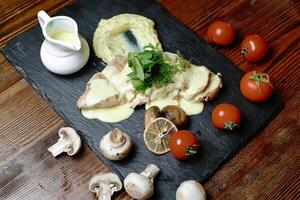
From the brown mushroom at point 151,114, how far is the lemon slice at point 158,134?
5 centimetres

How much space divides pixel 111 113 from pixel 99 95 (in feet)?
0.37

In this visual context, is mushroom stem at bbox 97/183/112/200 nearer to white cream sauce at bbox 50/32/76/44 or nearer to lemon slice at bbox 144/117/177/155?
lemon slice at bbox 144/117/177/155

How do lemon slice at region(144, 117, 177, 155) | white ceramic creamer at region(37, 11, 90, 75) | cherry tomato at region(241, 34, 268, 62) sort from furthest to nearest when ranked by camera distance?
cherry tomato at region(241, 34, 268, 62), white ceramic creamer at region(37, 11, 90, 75), lemon slice at region(144, 117, 177, 155)

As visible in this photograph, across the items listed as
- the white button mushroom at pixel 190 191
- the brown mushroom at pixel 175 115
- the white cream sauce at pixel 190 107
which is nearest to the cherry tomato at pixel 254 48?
the white cream sauce at pixel 190 107

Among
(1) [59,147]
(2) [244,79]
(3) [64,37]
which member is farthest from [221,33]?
(1) [59,147]

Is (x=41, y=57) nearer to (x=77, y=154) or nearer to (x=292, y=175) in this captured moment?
(x=77, y=154)

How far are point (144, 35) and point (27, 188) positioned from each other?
98 cm

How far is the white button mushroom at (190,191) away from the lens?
2.10 m

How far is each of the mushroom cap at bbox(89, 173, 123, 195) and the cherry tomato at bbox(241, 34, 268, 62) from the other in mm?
957

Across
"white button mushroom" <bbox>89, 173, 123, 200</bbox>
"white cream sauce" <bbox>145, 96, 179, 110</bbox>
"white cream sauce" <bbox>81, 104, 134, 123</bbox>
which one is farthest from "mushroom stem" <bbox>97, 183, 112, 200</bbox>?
"white cream sauce" <bbox>145, 96, 179, 110</bbox>

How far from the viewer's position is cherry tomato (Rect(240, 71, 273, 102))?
2377mm

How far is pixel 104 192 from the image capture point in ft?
7.19

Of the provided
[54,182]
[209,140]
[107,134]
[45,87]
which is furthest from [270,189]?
[45,87]

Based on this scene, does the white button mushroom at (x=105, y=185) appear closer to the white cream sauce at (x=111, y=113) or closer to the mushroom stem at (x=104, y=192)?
the mushroom stem at (x=104, y=192)
